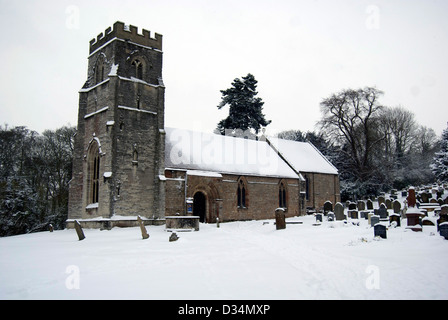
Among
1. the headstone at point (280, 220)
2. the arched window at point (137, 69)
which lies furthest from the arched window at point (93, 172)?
the headstone at point (280, 220)

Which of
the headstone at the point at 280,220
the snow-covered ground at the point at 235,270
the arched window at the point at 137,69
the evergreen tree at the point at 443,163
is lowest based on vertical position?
the snow-covered ground at the point at 235,270

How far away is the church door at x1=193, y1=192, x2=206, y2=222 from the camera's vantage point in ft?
88.5

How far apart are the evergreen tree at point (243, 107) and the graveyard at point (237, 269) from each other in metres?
36.0

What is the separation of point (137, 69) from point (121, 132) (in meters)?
4.85

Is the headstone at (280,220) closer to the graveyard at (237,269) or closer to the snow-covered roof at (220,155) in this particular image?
the graveyard at (237,269)

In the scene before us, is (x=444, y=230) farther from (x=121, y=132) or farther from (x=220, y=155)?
(x=220, y=155)

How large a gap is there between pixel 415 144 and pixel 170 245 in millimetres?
57473

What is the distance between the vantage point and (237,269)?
9.21 m

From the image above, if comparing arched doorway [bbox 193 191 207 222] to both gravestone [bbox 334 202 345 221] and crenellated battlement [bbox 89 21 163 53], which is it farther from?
crenellated battlement [bbox 89 21 163 53]

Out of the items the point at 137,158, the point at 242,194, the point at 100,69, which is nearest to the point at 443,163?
the point at 242,194

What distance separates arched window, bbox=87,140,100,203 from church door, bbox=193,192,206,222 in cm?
717

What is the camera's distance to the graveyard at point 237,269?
722 cm

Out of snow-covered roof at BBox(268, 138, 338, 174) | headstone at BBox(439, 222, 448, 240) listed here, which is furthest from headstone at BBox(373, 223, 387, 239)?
snow-covered roof at BBox(268, 138, 338, 174)

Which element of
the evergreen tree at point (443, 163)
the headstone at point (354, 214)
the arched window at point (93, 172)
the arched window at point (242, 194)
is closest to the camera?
the headstone at point (354, 214)
